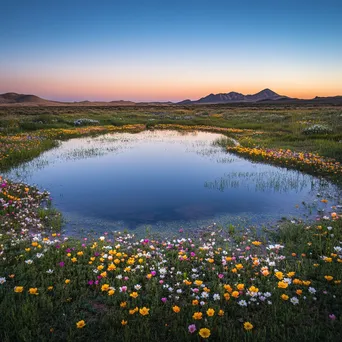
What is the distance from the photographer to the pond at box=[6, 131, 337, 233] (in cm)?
828

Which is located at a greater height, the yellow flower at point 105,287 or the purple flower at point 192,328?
the purple flower at point 192,328

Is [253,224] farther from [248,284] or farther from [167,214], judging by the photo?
[248,284]

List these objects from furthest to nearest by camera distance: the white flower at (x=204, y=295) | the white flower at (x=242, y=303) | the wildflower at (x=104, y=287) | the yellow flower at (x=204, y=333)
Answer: the wildflower at (x=104, y=287) < the white flower at (x=204, y=295) < the white flower at (x=242, y=303) < the yellow flower at (x=204, y=333)

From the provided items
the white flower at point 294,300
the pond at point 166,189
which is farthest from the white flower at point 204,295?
the pond at point 166,189

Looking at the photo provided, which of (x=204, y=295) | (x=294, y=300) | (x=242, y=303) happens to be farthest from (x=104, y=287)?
(x=294, y=300)

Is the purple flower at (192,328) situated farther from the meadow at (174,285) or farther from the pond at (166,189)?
the pond at (166,189)

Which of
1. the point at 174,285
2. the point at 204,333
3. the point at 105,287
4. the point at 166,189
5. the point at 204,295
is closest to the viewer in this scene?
the point at 204,333

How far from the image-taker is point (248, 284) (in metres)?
4.53

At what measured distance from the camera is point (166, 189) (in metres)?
11.6

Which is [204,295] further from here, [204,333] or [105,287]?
[105,287]

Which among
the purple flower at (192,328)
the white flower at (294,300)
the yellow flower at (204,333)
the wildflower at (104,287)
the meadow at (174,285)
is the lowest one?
the meadow at (174,285)

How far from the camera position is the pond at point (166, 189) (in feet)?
27.2

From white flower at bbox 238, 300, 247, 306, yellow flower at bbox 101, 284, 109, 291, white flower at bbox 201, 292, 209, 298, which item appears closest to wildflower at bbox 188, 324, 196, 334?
white flower at bbox 201, 292, 209, 298

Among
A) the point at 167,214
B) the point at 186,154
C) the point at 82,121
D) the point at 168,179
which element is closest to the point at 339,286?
the point at 167,214
